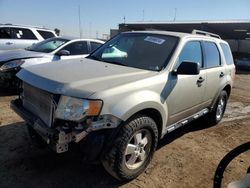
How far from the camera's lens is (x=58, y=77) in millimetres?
3301

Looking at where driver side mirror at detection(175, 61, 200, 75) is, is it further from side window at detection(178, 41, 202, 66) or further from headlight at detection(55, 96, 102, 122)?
headlight at detection(55, 96, 102, 122)

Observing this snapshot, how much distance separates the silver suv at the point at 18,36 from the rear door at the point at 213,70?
7.96 metres

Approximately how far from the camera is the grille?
315 cm

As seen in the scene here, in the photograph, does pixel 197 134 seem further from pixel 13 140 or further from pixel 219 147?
pixel 13 140

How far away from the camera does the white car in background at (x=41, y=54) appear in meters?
6.88

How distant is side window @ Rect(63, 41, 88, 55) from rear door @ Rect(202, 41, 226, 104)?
13.0 ft

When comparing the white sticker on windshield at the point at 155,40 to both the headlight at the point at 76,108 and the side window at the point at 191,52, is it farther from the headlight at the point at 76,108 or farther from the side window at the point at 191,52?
the headlight at the point at 76,108

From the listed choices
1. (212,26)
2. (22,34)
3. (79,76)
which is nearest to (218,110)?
(79,76)

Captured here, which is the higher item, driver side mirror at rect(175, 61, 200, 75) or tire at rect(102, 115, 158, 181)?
driver side mirror at rect(175, 61, 200, 75)

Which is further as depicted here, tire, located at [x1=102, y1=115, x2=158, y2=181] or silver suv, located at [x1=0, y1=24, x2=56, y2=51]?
silver suv, located at [x1=0, y1=24, x2=56, y2=51]

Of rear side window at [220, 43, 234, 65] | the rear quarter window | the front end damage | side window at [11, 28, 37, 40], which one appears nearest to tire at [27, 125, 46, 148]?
the front end damage

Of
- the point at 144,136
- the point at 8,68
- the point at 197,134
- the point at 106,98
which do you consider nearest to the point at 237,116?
Result: the point at 197,134

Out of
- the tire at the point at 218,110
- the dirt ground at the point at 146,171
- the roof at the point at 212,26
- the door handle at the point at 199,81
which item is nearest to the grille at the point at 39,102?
the dirt ground at the point at 146,171

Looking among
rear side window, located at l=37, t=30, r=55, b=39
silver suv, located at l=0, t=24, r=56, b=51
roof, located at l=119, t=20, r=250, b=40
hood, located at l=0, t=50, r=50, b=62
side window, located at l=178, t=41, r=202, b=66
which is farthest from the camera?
roof, located at l=119, t=20, r=250, b=40
